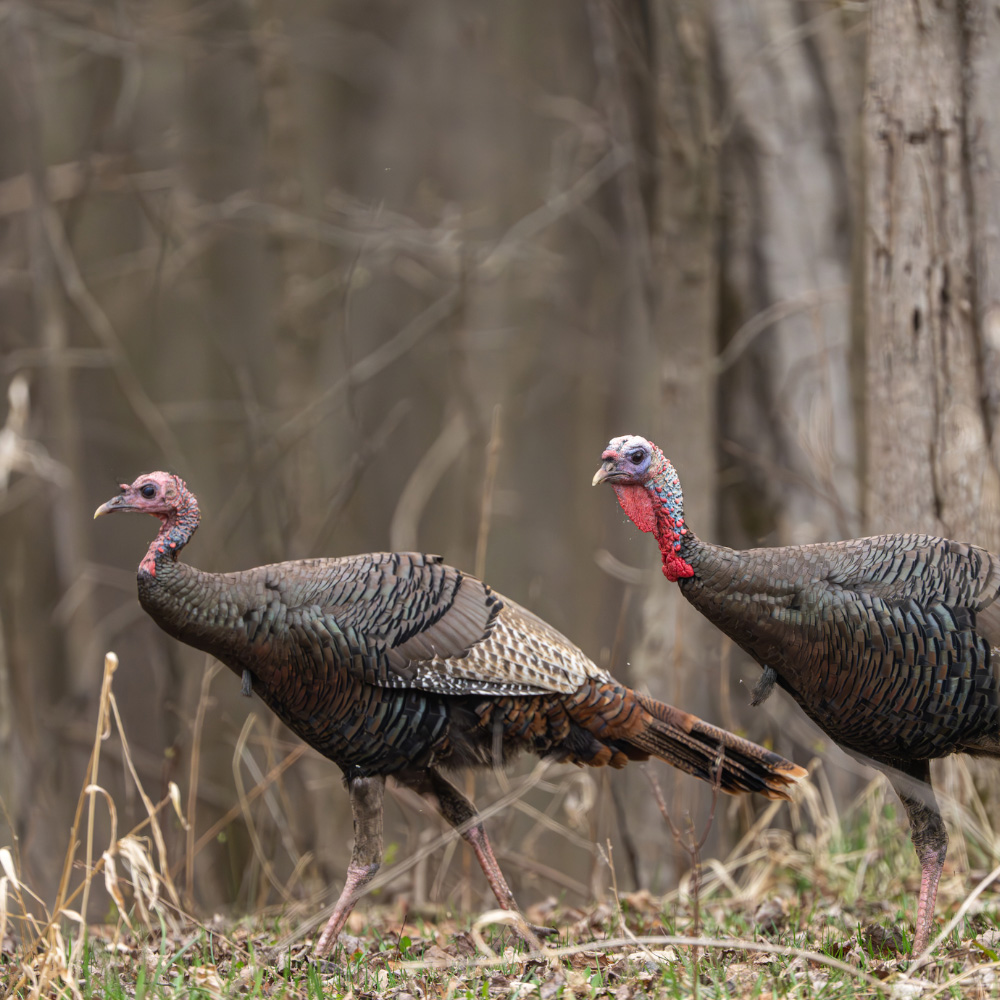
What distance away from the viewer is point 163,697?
584 cm

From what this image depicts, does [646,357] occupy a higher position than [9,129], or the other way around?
[9,129]

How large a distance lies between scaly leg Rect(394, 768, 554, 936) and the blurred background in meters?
0.70

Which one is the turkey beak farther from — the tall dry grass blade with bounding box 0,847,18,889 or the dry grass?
the tall dry grass blade with bounding box 0,847,18,889

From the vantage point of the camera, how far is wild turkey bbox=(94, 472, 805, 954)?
364 centimetres

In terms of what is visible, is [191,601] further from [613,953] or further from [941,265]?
[941,265]

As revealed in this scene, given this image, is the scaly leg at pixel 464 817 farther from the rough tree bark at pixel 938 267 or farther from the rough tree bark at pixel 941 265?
the rough tree bark at pixel 938 267

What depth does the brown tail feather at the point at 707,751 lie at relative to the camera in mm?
3816

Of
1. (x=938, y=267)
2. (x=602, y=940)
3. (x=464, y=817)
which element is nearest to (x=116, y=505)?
(x=464, y=817)

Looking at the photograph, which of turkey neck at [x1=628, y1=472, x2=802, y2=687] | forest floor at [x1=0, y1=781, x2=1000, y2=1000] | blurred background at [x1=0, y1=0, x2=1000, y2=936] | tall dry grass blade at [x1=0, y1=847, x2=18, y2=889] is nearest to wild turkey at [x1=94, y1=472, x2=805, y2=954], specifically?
forest floor at [x1=0, y1=781, x2=1000, y2=1000]

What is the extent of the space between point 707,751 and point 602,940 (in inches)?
27.6

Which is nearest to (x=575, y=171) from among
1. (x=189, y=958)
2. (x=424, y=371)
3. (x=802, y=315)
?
(x=424, y=371)

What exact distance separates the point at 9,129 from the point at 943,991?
9305mm

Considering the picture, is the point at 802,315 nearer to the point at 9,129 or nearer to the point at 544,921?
the point at 544,921

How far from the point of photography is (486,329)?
35.6ft
